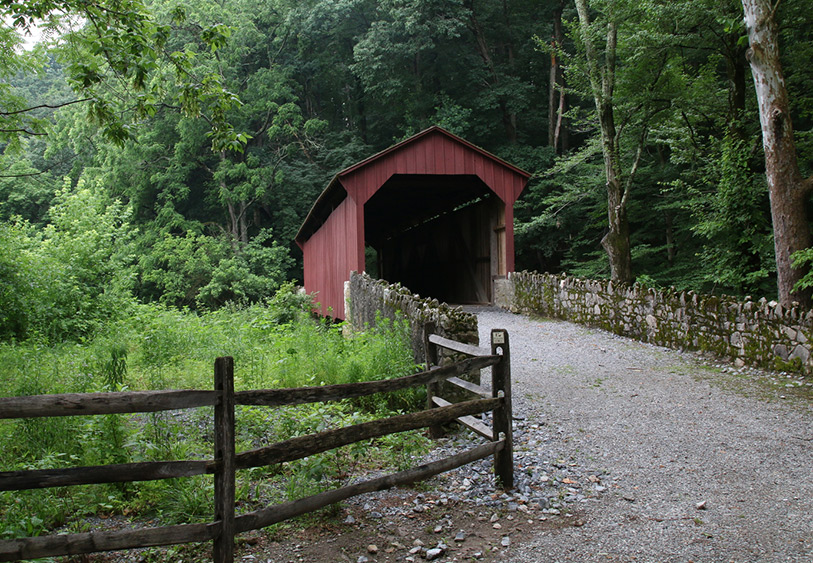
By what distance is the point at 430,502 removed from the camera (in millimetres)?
4082

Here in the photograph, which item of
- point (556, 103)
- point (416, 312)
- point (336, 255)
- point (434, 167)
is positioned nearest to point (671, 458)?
point (416, 312)

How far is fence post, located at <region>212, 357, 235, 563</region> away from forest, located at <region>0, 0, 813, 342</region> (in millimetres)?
4341

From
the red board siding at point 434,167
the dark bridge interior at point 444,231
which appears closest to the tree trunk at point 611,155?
the red board siding at point 434,167

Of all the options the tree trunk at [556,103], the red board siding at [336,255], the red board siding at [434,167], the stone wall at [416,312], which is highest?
the tree trunk at [556,103]

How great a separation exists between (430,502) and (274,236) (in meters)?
27.2

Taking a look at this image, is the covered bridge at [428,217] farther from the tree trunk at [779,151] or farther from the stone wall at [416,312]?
the tree trunk at [779,151]


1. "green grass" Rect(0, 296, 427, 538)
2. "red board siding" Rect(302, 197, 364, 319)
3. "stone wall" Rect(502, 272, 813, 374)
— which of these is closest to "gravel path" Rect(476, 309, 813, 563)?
"stone wall" Rect(502, 272, 813, 374)

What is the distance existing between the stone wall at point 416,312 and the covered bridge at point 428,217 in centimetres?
88

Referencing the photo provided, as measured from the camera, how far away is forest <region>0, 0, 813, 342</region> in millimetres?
10211

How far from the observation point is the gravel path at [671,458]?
3.34m

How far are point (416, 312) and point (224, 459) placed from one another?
4.40 metres

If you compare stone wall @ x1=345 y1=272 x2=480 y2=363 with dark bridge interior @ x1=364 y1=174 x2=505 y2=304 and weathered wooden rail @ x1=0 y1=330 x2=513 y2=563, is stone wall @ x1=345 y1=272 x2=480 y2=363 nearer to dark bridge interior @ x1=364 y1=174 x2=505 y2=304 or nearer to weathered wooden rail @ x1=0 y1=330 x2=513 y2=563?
weathered wooden rail @ x1=0 y1=330 x2=513 y2=563

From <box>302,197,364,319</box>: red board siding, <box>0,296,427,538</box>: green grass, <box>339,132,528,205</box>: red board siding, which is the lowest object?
<box>0,296,427,538</box>: green grass

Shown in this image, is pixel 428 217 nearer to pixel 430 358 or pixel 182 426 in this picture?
pixel 430 358
